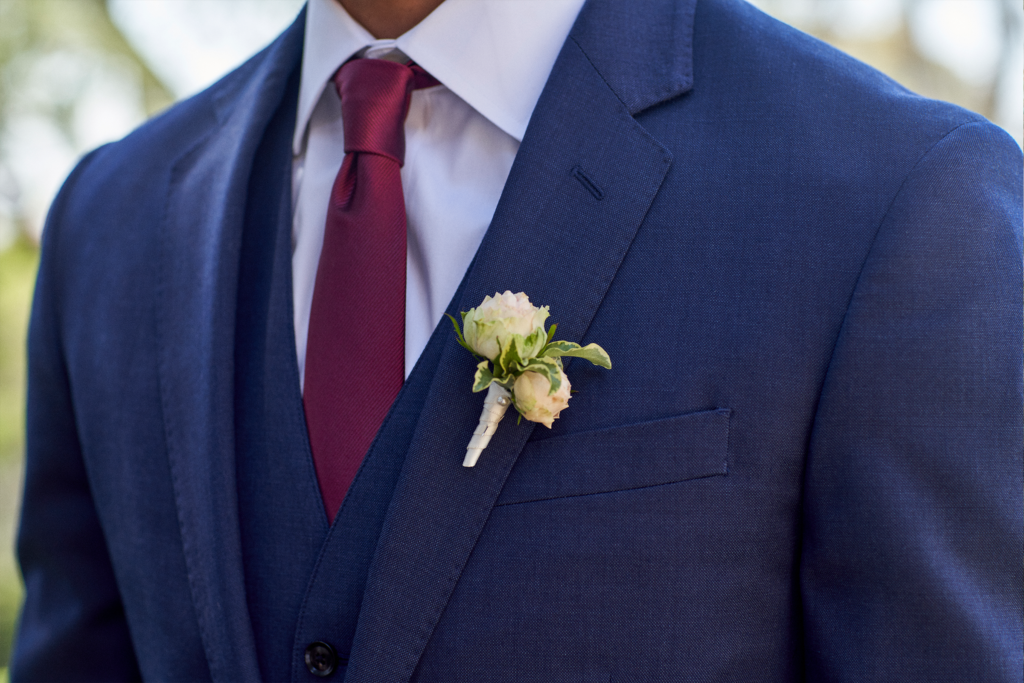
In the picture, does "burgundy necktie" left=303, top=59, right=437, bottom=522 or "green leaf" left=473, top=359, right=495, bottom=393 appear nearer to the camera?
"green leaf" left=473, top=359, right=495, bottom=393

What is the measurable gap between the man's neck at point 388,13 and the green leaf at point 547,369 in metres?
0.65

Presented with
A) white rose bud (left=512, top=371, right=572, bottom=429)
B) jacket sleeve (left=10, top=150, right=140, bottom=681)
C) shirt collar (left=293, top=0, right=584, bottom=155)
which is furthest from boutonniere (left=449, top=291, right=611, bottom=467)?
jacket sleeve (left=10, top=150, right=140, bottom=681)

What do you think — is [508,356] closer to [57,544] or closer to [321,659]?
[321,659]

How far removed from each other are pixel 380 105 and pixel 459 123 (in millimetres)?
123

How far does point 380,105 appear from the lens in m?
1.17

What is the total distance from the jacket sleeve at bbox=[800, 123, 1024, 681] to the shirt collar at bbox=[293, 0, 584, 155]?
1.73ft

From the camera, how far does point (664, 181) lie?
39.6 inches

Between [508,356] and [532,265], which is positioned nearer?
[508,356]

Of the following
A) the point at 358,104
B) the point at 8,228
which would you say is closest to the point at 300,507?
the point at 358,104

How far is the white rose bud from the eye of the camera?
870 millimetres

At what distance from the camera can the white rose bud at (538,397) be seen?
2.85 ft

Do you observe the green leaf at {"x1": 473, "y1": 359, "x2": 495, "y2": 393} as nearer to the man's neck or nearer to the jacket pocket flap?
the jacket pocket flap

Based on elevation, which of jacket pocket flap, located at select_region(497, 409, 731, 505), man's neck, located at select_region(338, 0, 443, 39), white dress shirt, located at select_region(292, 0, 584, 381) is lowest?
jacket pocket flap, located at select_region(497, 409, 731, 505)

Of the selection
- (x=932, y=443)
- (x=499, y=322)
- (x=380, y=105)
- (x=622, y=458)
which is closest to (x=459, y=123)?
(x=380, y=105)
